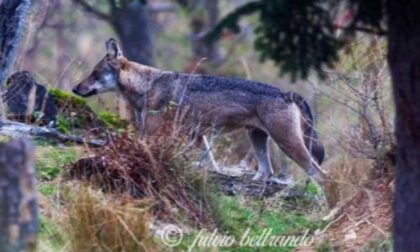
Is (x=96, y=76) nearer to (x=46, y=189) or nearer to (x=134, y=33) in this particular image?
(x=46, y=189)

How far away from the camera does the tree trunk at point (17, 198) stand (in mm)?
7859

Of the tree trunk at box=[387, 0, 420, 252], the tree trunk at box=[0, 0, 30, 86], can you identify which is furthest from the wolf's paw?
the tree trunk at box=[387, 0, 420, 252]

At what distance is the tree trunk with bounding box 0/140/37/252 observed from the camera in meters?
7.86

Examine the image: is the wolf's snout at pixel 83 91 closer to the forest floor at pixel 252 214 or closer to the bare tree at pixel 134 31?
the forest floor at pixel 252 214

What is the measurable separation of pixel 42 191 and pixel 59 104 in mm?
3497

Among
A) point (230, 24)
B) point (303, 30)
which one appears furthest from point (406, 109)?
point (230, 24)

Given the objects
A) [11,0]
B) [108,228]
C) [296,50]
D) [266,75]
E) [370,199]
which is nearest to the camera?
[296,50]

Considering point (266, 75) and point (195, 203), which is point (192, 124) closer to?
point (195, 203)

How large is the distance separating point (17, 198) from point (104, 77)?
756 cm

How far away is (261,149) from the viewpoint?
1470cm

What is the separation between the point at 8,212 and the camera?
26.1 feet

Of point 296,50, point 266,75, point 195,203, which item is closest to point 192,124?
point 195,203

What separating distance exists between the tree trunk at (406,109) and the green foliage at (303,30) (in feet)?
0.73

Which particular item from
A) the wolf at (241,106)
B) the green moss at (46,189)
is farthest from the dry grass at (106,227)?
the wolf at (241,106)
